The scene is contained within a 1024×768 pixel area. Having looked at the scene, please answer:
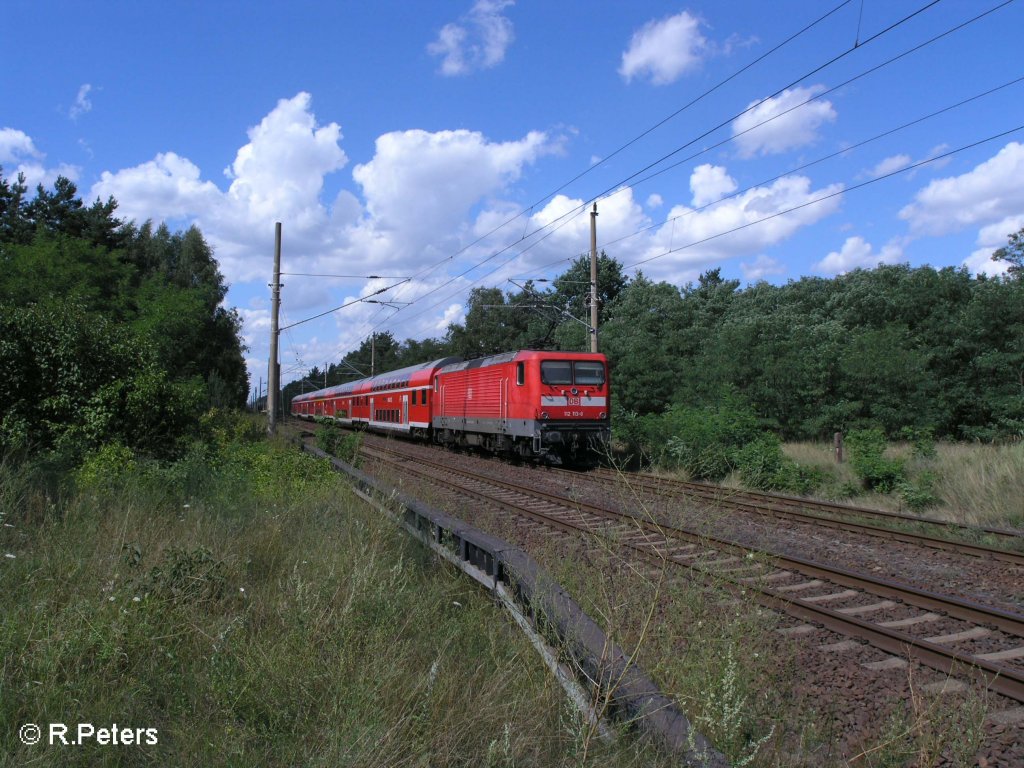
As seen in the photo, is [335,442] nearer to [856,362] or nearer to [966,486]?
[966,486]

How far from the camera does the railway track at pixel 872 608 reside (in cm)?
485

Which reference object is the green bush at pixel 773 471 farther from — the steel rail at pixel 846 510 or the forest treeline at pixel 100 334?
the forest treeline at pixel 100 334

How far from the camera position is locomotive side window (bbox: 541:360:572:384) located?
18078 mm

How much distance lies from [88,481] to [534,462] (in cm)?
1423


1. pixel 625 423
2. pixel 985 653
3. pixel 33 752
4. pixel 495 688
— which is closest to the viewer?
pixel 33 752

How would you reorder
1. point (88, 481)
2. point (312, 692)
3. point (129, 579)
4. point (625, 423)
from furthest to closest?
point (625, 423) → point (88, 481) → point (129, 579) → point (312, 692)

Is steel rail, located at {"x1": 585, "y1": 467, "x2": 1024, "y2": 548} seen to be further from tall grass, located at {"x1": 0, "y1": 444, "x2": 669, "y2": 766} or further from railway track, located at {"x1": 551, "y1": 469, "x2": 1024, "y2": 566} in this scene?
tall grass, located at {"x1": 0, "y1": 444, "x2": 669, "y2": 766}

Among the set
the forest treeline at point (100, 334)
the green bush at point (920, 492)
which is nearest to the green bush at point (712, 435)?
the green bush at point (920, 492)

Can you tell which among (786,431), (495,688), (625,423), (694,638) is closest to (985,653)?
(694,638)

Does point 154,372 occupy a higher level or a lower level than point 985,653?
higher

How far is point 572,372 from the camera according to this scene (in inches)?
726

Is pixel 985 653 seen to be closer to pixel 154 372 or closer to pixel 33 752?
pixel 33 752

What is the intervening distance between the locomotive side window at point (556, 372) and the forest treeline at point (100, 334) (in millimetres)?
8089

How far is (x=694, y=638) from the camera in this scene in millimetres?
4113
